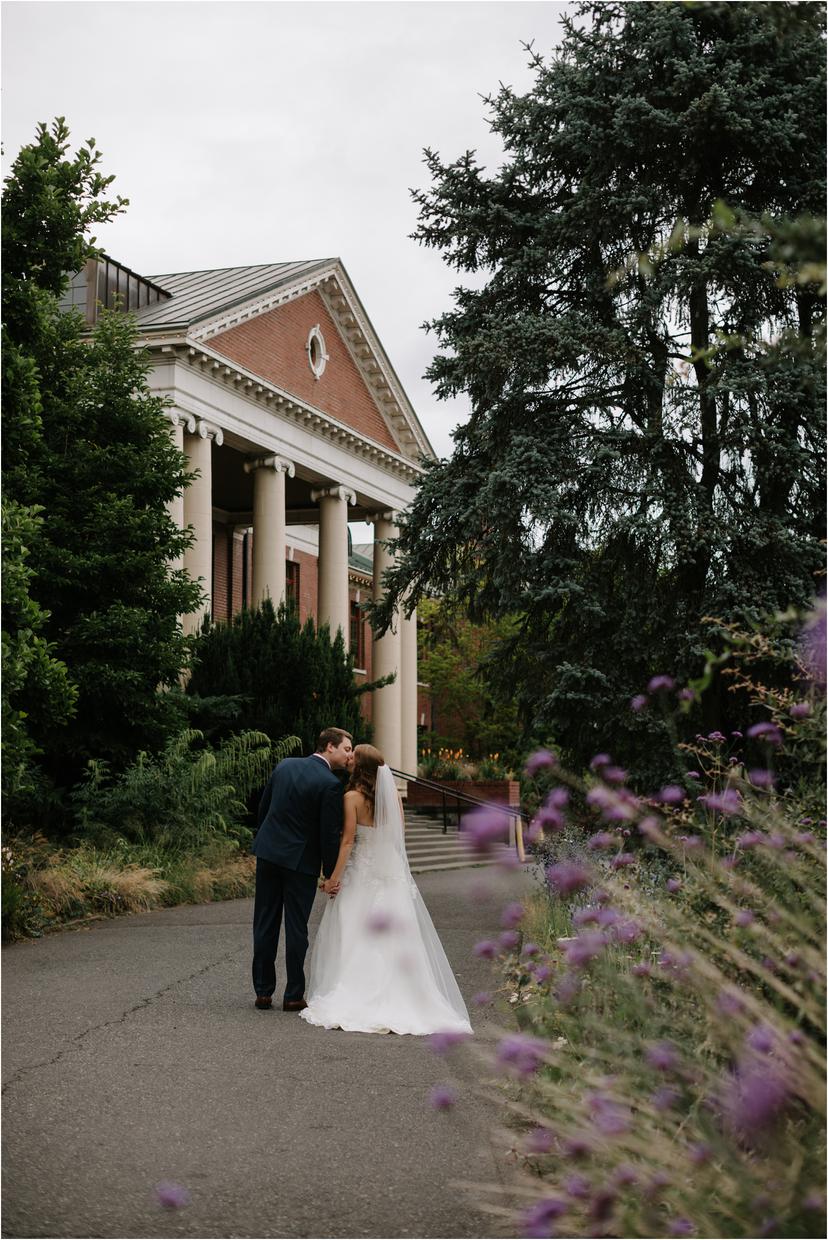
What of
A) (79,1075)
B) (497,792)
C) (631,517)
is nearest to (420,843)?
(497,792)

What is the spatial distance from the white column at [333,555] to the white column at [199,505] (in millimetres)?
4413

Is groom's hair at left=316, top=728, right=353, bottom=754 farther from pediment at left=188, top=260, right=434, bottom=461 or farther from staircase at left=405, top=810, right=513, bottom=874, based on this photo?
pediment at left=188, top=260, right=434, bottom=461

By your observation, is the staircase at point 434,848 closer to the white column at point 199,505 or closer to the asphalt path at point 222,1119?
the white column at point 199,505

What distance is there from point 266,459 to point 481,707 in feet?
63.1

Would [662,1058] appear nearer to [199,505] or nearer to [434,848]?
[199,505]

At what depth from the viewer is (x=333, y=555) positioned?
3002 cm

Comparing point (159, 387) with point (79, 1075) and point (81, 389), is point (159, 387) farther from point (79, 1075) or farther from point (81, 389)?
point (79, 1075)

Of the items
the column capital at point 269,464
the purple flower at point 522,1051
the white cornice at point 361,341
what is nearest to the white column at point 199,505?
the column capital at point 269,464

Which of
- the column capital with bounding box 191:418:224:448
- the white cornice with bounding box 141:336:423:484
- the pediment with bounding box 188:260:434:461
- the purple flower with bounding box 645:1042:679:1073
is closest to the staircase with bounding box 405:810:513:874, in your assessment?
the white cornice with bounding box 141:336:423:484

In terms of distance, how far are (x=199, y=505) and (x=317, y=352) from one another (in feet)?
23.1

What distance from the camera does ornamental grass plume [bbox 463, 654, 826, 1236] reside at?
8.72ft

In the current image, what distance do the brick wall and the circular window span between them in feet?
0.55

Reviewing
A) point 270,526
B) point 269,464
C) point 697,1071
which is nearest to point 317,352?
point 269,464

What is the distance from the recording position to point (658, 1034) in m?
3.94
